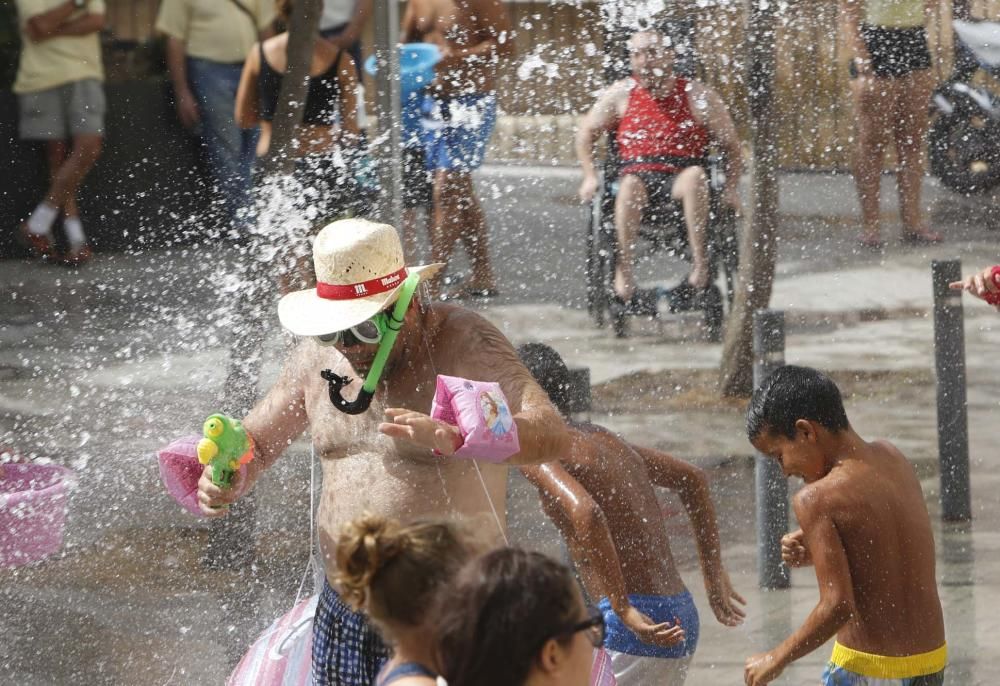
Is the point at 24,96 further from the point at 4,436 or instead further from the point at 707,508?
the point at 707,508

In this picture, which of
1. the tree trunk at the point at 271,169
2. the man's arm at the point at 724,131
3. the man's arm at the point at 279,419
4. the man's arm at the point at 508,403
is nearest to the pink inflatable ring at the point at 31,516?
the tree trunk at the point at 271,169

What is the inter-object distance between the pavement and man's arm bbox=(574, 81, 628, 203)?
0.18 m

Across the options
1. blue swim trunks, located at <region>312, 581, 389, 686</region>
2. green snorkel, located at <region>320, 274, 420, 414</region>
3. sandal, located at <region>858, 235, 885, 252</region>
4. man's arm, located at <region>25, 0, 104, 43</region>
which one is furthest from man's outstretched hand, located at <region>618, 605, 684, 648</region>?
man's arm, located at <region>25, 0, 104, 43</region>

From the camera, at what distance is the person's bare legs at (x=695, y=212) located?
6.47 metres

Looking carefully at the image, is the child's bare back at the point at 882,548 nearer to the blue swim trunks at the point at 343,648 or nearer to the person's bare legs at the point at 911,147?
the blue swim trunks at the point at 343,648

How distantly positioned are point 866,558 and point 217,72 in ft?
14.2

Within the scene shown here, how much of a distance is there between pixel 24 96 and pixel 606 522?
4492 mm

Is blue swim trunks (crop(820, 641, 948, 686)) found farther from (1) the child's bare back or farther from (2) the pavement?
(2) the pavement

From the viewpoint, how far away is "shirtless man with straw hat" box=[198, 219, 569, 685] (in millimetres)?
3186

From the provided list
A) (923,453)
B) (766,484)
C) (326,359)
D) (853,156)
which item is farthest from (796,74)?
(326,359)

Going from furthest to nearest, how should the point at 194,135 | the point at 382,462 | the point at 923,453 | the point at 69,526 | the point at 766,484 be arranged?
the point at 194,135
the point at 923,453
the point at 69,526
the point at 766,484
the point at 382,462

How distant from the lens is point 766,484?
4.84 m

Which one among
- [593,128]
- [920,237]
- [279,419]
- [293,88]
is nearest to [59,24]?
[293,88]

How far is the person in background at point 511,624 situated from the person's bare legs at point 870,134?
5.20 metres
